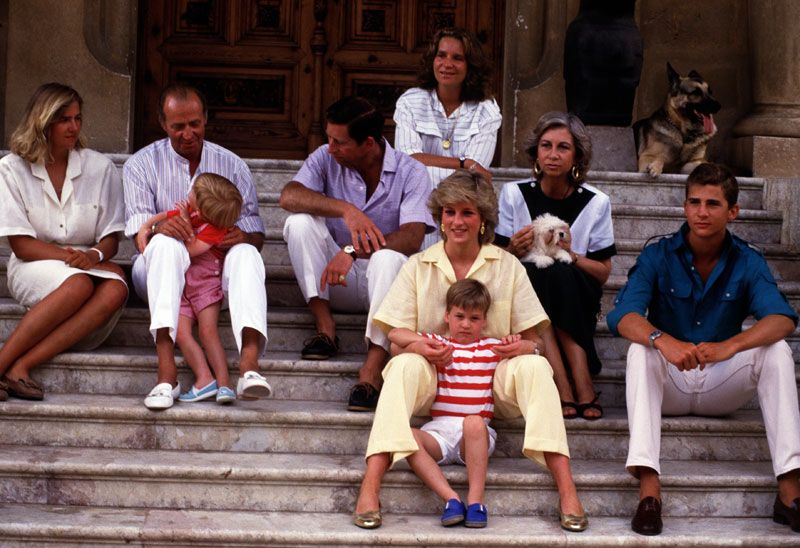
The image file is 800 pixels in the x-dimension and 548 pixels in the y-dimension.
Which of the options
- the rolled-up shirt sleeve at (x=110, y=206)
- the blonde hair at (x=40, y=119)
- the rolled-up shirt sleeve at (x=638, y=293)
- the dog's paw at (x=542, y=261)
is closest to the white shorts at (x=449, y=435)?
the rolled-up shirt sleeve at (x=638, y=293)

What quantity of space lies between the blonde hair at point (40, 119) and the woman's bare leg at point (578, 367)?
2.06m

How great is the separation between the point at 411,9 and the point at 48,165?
10.8 feet

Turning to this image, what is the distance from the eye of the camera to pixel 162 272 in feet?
15.7

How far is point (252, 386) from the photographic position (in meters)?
4.68

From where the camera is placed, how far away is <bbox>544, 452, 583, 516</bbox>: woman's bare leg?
4.33m

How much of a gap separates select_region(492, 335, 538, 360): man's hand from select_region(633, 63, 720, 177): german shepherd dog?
8.42 ft

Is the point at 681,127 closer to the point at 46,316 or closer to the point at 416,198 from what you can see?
the point at 416,198

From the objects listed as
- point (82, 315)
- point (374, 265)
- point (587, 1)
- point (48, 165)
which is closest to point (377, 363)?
point (374, 265)

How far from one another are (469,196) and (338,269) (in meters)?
0.62

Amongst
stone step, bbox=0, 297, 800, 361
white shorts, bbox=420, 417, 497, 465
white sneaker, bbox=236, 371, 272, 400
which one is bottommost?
white shorts, bbox=420, 417, 497, 465

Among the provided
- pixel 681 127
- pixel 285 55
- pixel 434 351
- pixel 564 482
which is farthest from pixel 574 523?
pixel 285 55

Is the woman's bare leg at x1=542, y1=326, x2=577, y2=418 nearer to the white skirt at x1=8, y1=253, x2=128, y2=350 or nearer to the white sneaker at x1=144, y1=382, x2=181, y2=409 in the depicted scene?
the white sneaker at x1=144, y1=382, x2=181, y2=409

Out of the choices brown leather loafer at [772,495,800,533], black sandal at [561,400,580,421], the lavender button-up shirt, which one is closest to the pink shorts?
the lavender button-up shirt

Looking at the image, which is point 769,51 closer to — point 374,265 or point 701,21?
point 701,21
